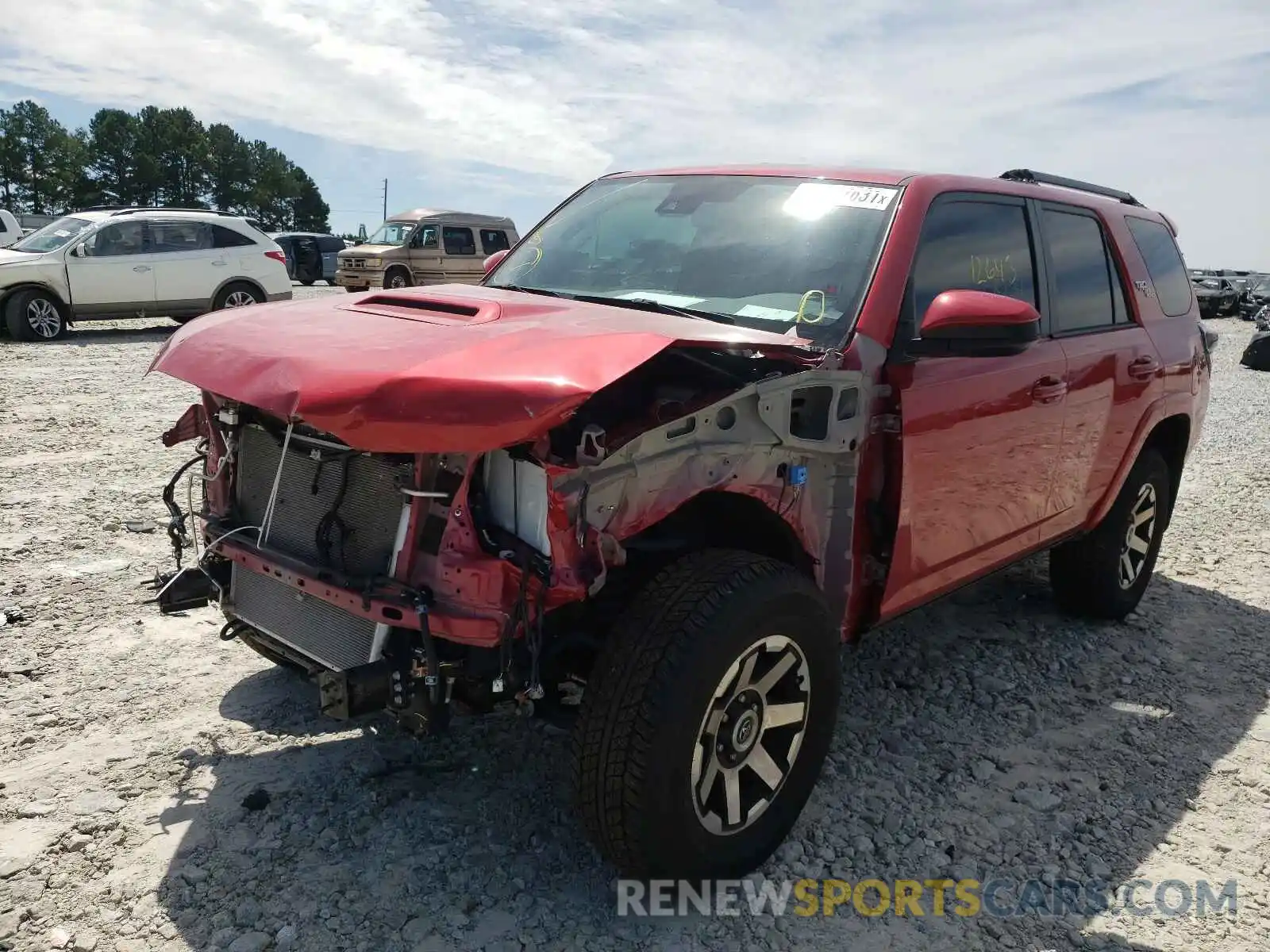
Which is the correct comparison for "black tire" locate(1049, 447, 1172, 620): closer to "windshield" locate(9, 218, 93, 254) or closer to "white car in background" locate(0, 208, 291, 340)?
"white car in background" locate(0, 208, 291, 340)

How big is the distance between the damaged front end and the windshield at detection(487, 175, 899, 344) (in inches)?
13.2

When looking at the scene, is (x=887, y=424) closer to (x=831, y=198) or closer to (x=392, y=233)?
(x=831, y=198)

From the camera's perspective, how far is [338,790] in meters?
3.01

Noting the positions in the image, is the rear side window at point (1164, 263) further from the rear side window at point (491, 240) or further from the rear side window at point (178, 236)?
the rear side window at point (491, 240)

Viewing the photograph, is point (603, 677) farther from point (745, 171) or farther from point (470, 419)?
point (745, 171)

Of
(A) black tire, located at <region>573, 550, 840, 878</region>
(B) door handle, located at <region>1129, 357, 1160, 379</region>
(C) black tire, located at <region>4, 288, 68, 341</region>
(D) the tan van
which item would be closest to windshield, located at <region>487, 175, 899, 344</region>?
(A) black tire, located at <region>573, 550, 840, 878</region>

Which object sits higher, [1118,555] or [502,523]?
[502,523]

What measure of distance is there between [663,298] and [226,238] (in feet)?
43.7

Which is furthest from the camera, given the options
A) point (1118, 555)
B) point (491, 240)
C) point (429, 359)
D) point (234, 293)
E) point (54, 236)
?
point (491, 240)

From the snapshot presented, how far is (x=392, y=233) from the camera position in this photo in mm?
22094

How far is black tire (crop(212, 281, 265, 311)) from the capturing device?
1450cm

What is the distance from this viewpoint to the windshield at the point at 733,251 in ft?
10.1

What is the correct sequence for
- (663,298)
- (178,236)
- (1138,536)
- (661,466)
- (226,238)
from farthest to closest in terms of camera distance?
(226,238), (178,236), (1138,536), (663,298), (661,466)

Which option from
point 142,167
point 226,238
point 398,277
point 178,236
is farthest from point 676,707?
point 142,167
